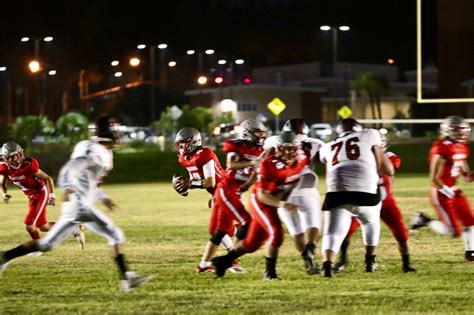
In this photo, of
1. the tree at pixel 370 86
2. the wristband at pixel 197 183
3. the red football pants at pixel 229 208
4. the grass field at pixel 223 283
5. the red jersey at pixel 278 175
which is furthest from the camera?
the tree at pixel 370 86

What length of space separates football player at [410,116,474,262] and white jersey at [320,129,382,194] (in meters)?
1.50

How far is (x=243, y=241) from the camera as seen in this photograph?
10141 millimetres

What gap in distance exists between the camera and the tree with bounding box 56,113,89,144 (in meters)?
44.2

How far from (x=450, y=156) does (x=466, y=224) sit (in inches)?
29.6

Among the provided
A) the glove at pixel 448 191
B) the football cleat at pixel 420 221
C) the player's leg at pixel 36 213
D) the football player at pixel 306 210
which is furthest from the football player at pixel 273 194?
the player's leg at pixel 36 213

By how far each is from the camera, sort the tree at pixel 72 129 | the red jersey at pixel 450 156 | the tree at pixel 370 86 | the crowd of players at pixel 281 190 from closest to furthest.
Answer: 1. the crowd of players at pixel 281 190
2. the red jersey at pixel 450 156
3. the tree at pixel 72 129
4. the tree at pixel 370 86

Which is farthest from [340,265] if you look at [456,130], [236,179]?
[456,130]

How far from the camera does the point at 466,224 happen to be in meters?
11.4

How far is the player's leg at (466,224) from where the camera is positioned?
11.3 meters

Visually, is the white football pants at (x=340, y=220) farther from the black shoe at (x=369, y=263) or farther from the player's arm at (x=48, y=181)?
the player's arm at (x=48, y=181)

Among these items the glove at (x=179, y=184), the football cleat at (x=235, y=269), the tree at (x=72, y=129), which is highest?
the tree at (x=72, y=129)

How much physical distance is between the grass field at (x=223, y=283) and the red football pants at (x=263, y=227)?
1.18 ft

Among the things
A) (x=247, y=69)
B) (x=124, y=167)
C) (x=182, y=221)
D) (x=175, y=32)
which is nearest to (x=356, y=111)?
(x=175, y=32)

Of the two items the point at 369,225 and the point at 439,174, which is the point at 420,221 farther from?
the point at 369,225
